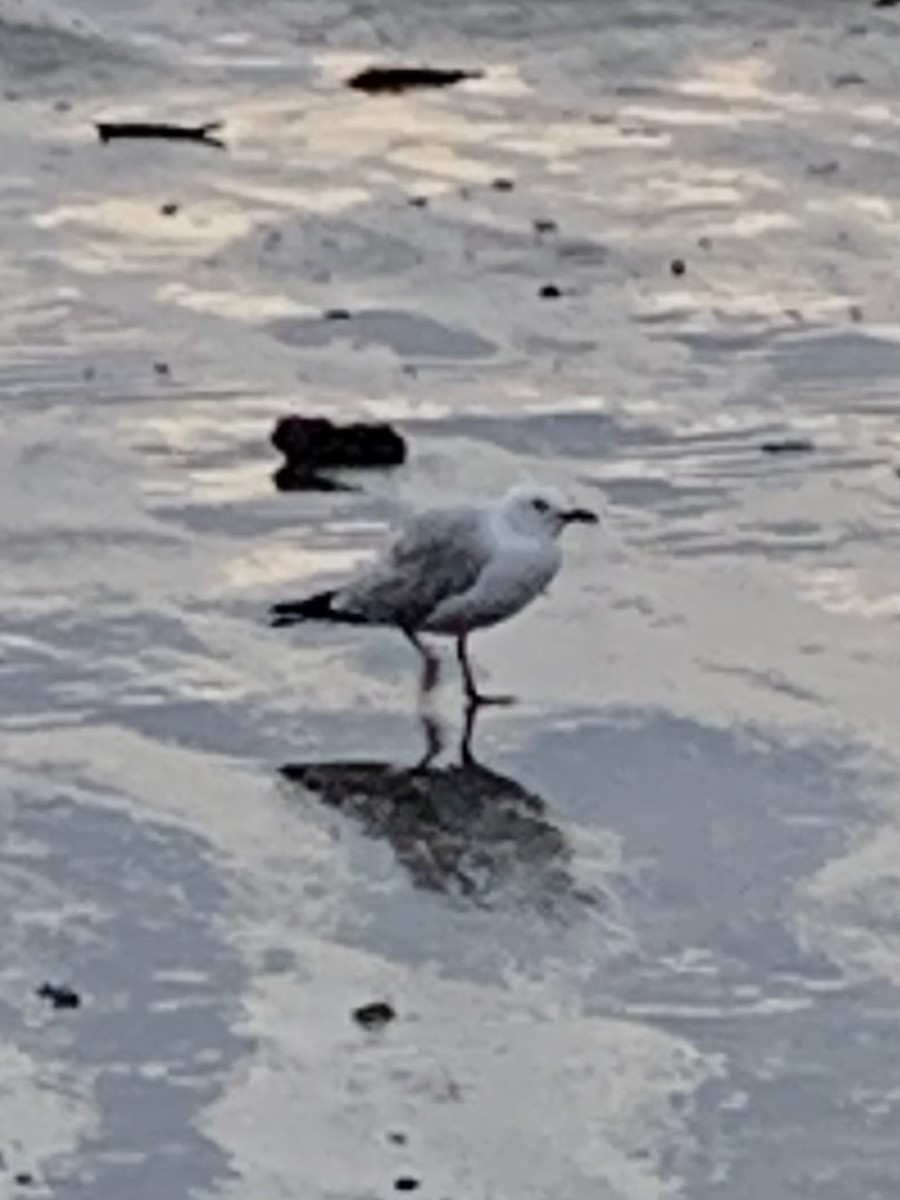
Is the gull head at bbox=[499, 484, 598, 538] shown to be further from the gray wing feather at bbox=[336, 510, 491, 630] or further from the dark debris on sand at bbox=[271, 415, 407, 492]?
the dark debris on sand at bbox=[271, 415, 407, 492]

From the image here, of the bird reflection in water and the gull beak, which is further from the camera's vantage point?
the gull beak

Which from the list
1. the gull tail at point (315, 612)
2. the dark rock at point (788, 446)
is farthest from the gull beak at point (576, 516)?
the dark rock at point (788, 446)

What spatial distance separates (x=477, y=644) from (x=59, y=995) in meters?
2.40

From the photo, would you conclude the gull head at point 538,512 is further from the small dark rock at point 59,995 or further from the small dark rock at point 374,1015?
the small dark rock at point 59,995

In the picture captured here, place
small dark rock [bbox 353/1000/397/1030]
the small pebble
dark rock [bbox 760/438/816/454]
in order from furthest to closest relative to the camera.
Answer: dark rock [bbox 760/438/816/454]
small dark rock [bbox 353/1000/397/1030]
the small pebble

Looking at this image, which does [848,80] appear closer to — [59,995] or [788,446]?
[788,446]

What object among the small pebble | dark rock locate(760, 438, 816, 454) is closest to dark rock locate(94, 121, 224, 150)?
dark rock locate(760, 438, 816, 454)

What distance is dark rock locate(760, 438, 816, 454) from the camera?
11.8m

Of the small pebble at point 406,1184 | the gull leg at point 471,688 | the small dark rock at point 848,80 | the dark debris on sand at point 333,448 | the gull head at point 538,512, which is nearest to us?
the small pebble at point 406,1184

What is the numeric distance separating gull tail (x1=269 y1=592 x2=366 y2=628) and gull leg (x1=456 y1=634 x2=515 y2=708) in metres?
0.23

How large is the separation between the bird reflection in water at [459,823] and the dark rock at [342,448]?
1760 millimetres

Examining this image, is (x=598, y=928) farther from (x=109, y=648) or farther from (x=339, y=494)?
(x=339, y=494)

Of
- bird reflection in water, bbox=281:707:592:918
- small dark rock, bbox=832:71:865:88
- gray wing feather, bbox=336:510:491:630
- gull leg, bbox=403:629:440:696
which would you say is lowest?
bird reflection in water, bbox=281:707:592:918

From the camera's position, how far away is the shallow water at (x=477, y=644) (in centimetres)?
802
